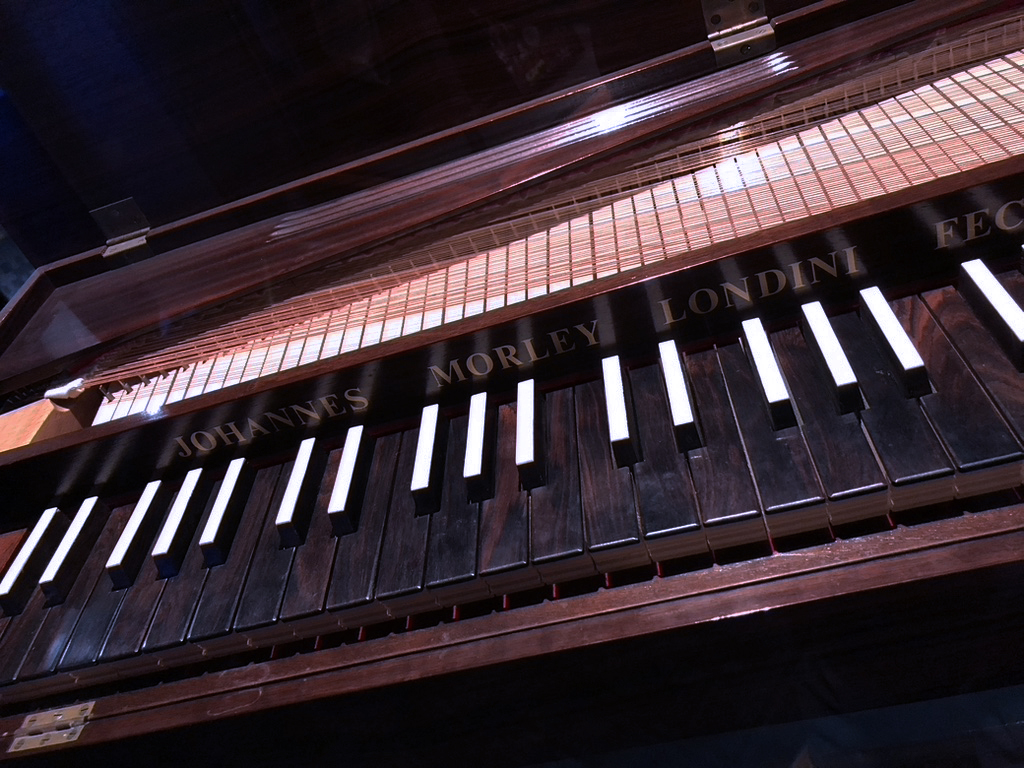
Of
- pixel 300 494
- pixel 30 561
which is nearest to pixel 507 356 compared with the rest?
pixel 300 494

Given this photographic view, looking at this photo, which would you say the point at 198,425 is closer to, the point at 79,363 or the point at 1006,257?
the point at 79,363

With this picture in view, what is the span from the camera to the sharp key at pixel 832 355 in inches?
56.5

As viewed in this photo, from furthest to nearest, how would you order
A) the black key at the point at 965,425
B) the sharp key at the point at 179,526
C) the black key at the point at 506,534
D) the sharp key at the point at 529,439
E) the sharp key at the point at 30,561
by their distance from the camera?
the sharp key at the point at 30,561, the sharp key at the point at 179,526, the sharp key at the point at 529,439, the black key at the point at 506,534, the black key at the point at 965,425

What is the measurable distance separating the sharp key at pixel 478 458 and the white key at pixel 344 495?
254 mm

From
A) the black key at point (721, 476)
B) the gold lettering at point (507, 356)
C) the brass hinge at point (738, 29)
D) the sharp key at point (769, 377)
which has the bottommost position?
the black key at point (721, 476)

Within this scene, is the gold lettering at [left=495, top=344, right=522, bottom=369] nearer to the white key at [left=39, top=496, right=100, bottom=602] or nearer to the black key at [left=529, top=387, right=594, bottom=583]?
the black key at [left=529, top=387, right=594, bottom=583]

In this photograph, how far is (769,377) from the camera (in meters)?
1.51

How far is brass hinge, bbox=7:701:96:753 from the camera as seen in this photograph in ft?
5.63

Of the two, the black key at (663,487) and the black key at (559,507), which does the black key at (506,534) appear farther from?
the black key at (663,487)

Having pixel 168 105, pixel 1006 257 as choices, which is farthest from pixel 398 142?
pixel 1006 257

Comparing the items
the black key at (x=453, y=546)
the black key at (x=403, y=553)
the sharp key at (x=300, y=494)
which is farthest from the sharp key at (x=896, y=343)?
the sharp key at (x=300, y=494)

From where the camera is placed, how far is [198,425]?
1.94m

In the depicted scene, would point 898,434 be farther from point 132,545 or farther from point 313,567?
point 132,545

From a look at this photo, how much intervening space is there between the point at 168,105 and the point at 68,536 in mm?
1124
